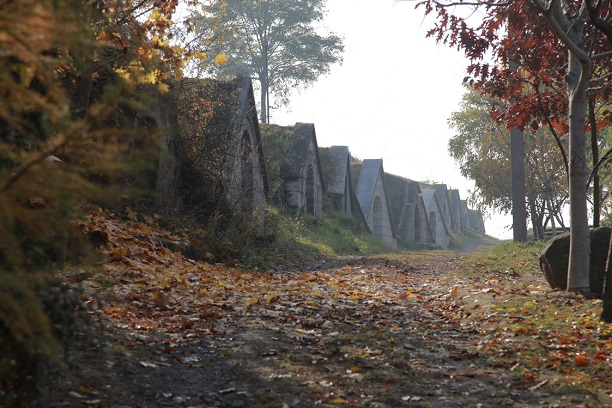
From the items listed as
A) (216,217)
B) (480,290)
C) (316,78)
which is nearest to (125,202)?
(216,217)

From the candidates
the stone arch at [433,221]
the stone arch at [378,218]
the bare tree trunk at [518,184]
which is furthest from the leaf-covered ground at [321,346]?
the stone arch at [433,221]

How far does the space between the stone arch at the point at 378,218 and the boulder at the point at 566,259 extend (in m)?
26.8

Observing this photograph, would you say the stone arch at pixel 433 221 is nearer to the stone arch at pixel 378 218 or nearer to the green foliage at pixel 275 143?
the stone arch at pixel 378 218

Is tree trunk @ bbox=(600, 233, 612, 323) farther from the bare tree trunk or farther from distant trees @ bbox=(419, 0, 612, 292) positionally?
the bare tree trunk

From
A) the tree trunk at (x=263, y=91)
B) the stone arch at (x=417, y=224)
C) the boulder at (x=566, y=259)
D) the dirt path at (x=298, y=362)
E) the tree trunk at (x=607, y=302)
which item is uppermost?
the tree trunk at (x=263, y=91)

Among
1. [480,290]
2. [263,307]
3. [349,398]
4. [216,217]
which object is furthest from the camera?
[216,217]

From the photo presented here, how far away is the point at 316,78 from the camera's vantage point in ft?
141

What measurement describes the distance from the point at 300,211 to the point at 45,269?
78.2 ft

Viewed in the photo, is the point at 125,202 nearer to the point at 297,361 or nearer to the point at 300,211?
the point at 297,361

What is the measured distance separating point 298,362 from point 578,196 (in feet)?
16.5

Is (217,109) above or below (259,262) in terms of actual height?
above

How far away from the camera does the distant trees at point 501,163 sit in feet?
98.8

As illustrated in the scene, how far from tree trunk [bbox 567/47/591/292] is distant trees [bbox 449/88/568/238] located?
64.8 ft

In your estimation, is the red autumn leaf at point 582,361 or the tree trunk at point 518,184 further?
the tree trunk at point 518,184
